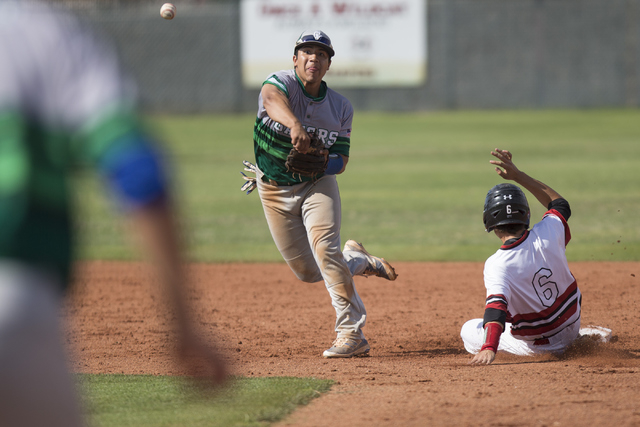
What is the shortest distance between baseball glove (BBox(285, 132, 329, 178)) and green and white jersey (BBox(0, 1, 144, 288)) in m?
3.13

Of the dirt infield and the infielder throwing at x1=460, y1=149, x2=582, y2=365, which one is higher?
the infielder throwing at x1=460, y1=149, x2=582, y2=365

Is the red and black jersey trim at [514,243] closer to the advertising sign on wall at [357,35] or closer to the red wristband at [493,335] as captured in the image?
the red wristband at [493,335]

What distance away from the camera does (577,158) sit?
19.3 m

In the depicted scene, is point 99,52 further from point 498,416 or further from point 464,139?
point 464,139

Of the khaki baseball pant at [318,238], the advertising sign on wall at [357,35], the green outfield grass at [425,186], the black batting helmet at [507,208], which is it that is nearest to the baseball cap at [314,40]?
the khaki baseball pant at [318,238]

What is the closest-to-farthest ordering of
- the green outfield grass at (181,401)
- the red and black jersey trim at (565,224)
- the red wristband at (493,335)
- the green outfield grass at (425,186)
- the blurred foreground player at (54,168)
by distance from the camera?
the blurred foreground player at (54,168) → the green outfield grass at (181,401) → the red wristband at (493,335) → the red and black jersey trim at (565,224) → the green outfield grass at (425,186)

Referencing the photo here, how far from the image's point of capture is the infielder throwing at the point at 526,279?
179 inches

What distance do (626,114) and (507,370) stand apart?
27540mm

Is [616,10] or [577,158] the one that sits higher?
[616,10]

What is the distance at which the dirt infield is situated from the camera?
3773mm

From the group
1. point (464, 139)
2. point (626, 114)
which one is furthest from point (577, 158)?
point (626, 114)

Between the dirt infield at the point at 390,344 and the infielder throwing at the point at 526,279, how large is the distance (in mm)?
192

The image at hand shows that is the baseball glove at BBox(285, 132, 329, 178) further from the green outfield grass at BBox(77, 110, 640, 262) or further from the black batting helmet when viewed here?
the black batting helmet

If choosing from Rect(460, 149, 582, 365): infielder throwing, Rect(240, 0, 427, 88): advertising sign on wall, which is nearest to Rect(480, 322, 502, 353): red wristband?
Rect(460, 149, 582, 365): infielder throwing
